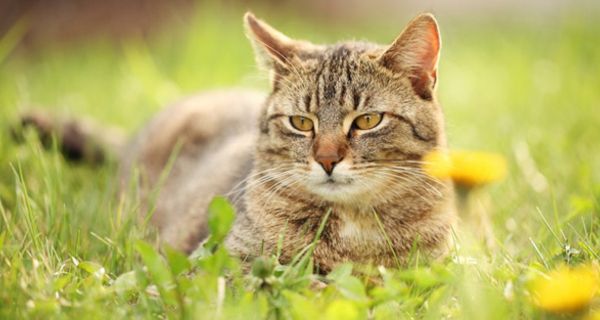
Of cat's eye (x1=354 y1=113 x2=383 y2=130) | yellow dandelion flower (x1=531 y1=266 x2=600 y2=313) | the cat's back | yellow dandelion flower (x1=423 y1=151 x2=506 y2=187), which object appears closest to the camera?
yellow dandelion flower (x1=531 y1=266 x2=600 y2=313)

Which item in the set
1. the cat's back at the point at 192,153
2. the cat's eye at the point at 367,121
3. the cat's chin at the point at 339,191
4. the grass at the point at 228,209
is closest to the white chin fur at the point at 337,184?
the cat's chin at the point at 339,191

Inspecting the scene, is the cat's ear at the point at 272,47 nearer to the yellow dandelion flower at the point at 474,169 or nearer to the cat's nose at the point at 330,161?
the cat's nose at the point at 330,161

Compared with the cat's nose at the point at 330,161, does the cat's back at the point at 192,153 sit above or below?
below

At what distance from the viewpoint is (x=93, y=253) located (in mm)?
2383

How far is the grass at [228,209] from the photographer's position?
1768 millimetres

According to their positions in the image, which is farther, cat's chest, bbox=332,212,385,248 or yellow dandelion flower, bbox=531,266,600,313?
cat's chest, bbox=332,212,385,248

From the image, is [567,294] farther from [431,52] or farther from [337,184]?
[431,52]

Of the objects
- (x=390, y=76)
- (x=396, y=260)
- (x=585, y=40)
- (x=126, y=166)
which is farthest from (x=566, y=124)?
(x=126, y=166)

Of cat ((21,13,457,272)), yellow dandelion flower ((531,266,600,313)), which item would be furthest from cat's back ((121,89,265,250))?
yellow dandelion flower ((531,266,600,313))

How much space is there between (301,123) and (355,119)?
204 mm

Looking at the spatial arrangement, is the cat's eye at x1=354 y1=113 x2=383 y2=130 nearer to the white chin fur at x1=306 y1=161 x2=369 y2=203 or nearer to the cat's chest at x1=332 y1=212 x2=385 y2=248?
the white chin fur at x1=306 y1=161 x2=369 y2=203

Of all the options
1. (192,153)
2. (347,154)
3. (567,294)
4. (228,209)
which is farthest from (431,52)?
(192,153)

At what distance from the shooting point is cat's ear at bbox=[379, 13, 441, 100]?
2.25 metres

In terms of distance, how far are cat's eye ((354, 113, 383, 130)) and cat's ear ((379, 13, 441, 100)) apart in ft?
0.71
